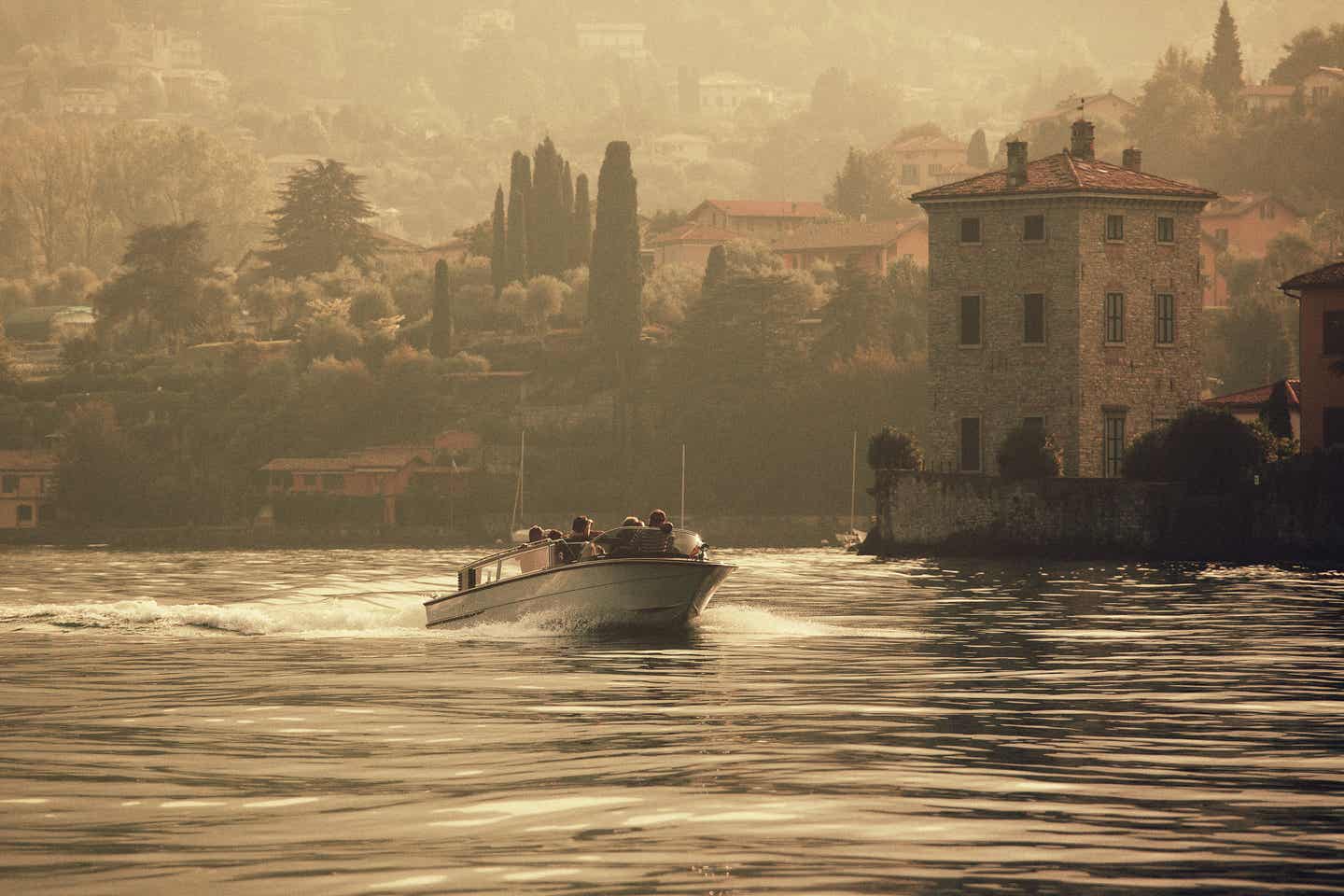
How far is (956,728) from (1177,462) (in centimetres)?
4178

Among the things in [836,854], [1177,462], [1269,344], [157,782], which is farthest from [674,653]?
[1269,344]

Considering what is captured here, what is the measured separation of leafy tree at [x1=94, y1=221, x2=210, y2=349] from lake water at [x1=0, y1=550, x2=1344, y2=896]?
104 m

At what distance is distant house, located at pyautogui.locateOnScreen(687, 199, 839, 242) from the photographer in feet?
586

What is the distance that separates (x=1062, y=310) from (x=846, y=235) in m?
85.3

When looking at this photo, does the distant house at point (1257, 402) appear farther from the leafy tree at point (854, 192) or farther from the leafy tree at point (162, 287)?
the leafy tree at point (854, 192)

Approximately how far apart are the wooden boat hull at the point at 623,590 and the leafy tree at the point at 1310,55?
6034 inches

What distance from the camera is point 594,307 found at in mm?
114188

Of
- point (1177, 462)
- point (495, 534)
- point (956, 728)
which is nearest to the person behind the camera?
point (956, 728)

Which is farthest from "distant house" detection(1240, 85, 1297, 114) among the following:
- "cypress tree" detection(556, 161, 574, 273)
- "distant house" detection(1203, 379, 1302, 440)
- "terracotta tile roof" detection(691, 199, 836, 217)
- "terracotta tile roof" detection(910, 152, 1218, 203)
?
"terracotta tile roof" detection(910, 152, 1218, 203)

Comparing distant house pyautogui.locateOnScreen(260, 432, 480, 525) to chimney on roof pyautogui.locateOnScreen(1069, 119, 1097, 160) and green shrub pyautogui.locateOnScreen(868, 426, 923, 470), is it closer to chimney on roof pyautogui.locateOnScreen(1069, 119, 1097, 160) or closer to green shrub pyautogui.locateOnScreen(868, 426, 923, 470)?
chimney on roof pyautogui.locateOnScreen(1069, 119, 1097, 160)

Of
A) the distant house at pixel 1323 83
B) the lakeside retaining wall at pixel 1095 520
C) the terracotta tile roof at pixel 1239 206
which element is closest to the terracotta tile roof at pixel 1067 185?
the lakeside retaining wall at pixel 1095 520

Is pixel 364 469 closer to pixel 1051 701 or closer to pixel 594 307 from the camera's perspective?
pixel 594 307

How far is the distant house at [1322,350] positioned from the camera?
197ft

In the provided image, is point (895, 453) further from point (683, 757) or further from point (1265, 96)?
point (1265, 96)
